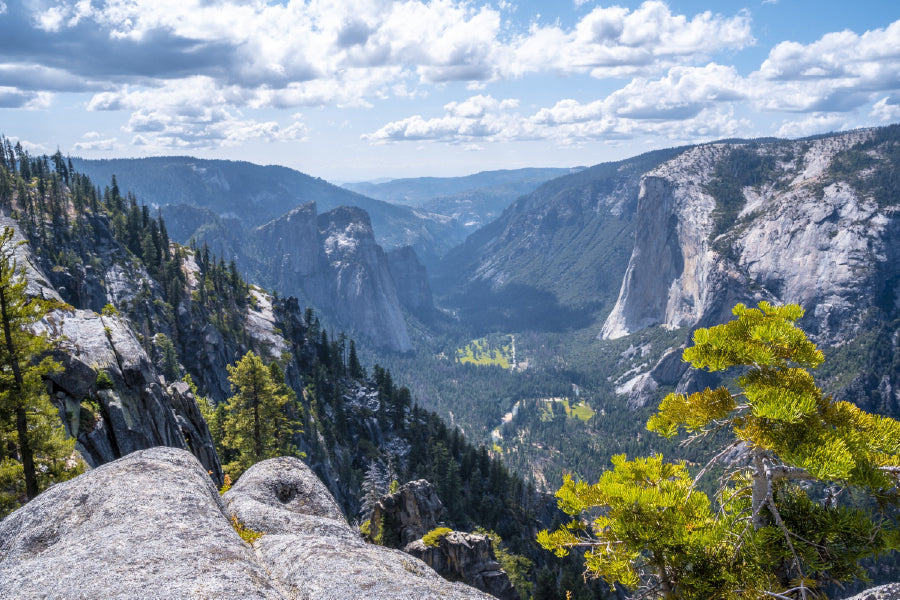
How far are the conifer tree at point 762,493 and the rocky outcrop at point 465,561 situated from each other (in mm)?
35914

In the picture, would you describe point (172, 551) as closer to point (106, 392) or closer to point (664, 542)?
point (664, 542)

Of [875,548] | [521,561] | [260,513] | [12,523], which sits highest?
[875,548]

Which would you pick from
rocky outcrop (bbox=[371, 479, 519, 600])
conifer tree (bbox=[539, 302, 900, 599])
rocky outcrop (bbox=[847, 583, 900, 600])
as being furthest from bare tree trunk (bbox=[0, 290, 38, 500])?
rocky outcrop (bbox=[371, 479, 519, 600])

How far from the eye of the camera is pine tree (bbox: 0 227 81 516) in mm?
20391

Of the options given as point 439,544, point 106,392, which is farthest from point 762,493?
point 439,544

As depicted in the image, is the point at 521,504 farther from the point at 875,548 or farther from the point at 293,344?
the point at 875,548

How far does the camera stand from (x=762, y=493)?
8406 mm

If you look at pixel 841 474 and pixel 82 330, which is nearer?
pixel 841 474

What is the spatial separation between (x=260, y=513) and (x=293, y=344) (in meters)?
103

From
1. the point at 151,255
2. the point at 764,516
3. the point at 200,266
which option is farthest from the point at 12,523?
the point at 200,266

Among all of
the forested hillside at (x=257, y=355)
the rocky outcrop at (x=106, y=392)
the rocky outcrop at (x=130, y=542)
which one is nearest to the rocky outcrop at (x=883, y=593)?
the rocky outcrop at (x=130, y=542)

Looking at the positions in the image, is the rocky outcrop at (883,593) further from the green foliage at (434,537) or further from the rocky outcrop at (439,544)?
the green foliage at (434,537)

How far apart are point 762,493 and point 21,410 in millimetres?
26433

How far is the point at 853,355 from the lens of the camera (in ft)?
641
